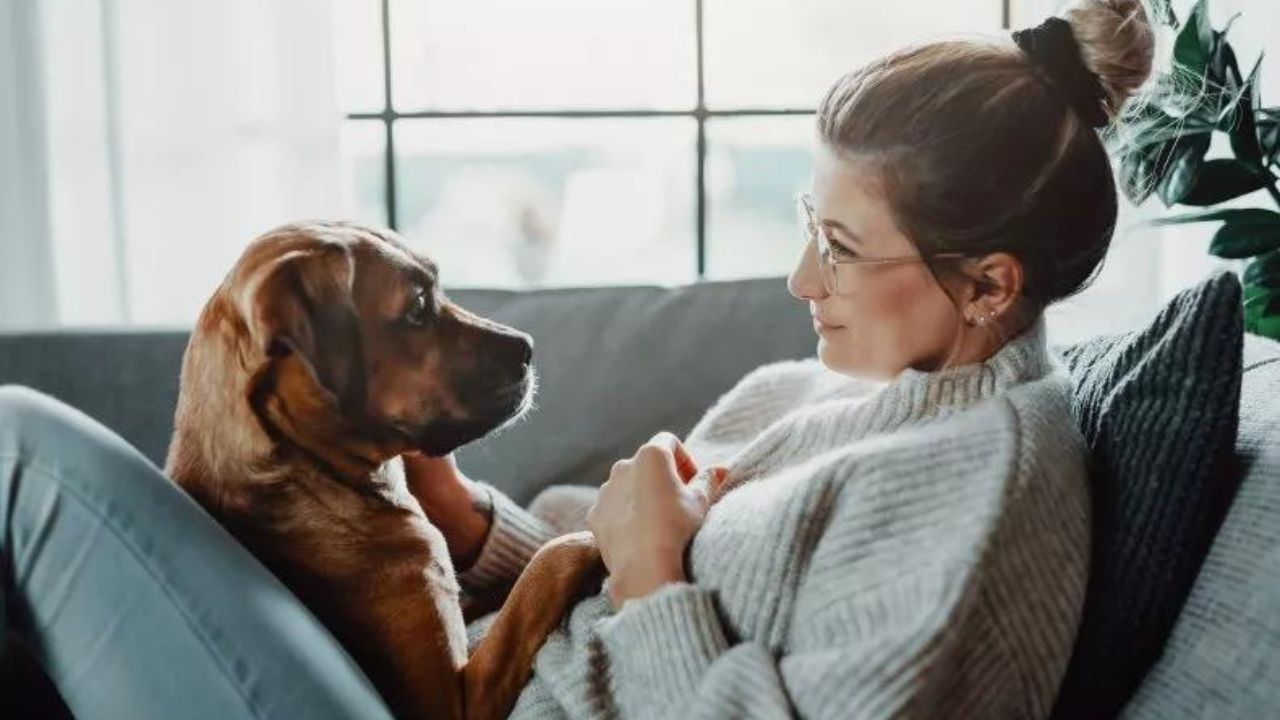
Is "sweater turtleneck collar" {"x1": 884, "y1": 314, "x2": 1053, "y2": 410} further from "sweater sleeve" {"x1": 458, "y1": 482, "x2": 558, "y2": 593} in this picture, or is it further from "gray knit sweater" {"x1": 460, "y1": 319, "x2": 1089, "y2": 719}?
"sweater sleeve" {"x1": 458, "y1": 482, "x2": 558, "y2": 593}

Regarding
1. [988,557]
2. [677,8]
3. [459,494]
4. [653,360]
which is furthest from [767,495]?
[677,8]

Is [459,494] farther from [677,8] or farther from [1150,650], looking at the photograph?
[677,8]

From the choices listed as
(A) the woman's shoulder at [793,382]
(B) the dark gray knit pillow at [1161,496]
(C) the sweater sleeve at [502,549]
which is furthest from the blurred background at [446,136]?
(B) the dark gray knit pillow at [1161,496]

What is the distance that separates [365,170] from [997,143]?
2281 millimetres

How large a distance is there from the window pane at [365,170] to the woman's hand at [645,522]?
4.97 ft

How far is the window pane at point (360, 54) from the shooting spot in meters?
2.95

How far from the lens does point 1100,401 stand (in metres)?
1.31

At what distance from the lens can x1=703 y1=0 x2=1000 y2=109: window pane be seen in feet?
10.8

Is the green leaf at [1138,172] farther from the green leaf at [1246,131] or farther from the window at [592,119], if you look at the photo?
the window at [592,119]

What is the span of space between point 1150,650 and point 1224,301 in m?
0.32

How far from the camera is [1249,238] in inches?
77.4

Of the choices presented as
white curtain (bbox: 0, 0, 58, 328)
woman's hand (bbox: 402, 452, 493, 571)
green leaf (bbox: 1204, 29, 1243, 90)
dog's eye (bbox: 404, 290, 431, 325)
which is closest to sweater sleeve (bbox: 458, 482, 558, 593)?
woman's hand (bbox: 402, 452, 493, 571)

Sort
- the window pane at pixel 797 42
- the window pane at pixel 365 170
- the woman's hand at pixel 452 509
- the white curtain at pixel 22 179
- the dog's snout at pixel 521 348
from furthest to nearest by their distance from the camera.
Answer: the window pane at pixel 797 42 → the window pane at pixel 365 170 → the white curtain at pixel 22 179 → the woman's hand at pixel 452 509 → the dog's snout at pixel 521 348

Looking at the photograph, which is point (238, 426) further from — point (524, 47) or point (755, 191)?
point (755, 191)
